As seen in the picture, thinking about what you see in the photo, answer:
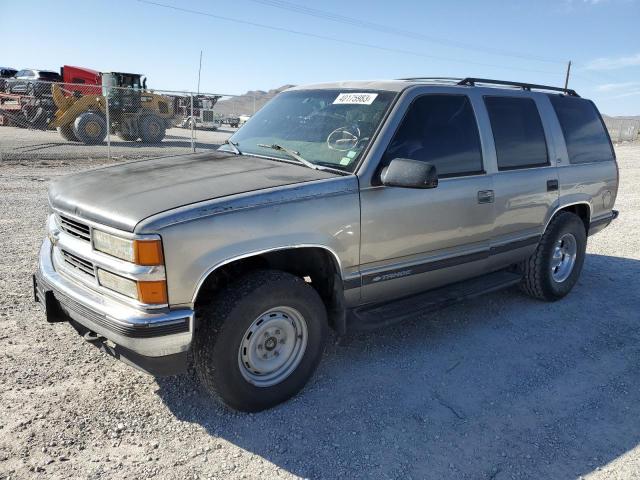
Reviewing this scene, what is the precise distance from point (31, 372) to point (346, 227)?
2279mm

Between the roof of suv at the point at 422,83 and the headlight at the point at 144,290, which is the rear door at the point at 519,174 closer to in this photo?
the roof of suv at the point at 422,83

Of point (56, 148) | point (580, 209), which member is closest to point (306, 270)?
point (580, 209)

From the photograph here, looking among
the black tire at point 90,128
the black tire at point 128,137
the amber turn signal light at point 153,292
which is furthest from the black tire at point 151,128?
the amber turn signal light at point 153,292

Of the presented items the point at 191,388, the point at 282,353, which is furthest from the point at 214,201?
the point at 191,388

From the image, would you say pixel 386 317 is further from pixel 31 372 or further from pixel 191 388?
pixel 31 372

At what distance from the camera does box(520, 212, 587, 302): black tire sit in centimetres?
508

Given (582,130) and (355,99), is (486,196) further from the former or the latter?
(582,130)

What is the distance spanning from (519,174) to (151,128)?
1884cm

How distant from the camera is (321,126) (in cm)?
387

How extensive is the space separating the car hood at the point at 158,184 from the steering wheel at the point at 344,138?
0.29m

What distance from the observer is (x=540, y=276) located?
5.12m

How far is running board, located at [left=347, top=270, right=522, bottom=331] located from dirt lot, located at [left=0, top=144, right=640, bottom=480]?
1.29ft

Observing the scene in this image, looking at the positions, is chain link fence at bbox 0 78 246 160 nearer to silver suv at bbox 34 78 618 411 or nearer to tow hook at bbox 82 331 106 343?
silver suv at bbox 34 78 618 411

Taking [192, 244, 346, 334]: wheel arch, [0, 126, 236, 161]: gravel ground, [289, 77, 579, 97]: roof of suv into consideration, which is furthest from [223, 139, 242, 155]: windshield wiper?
[0, 126, 236, 161]: gravel ground
